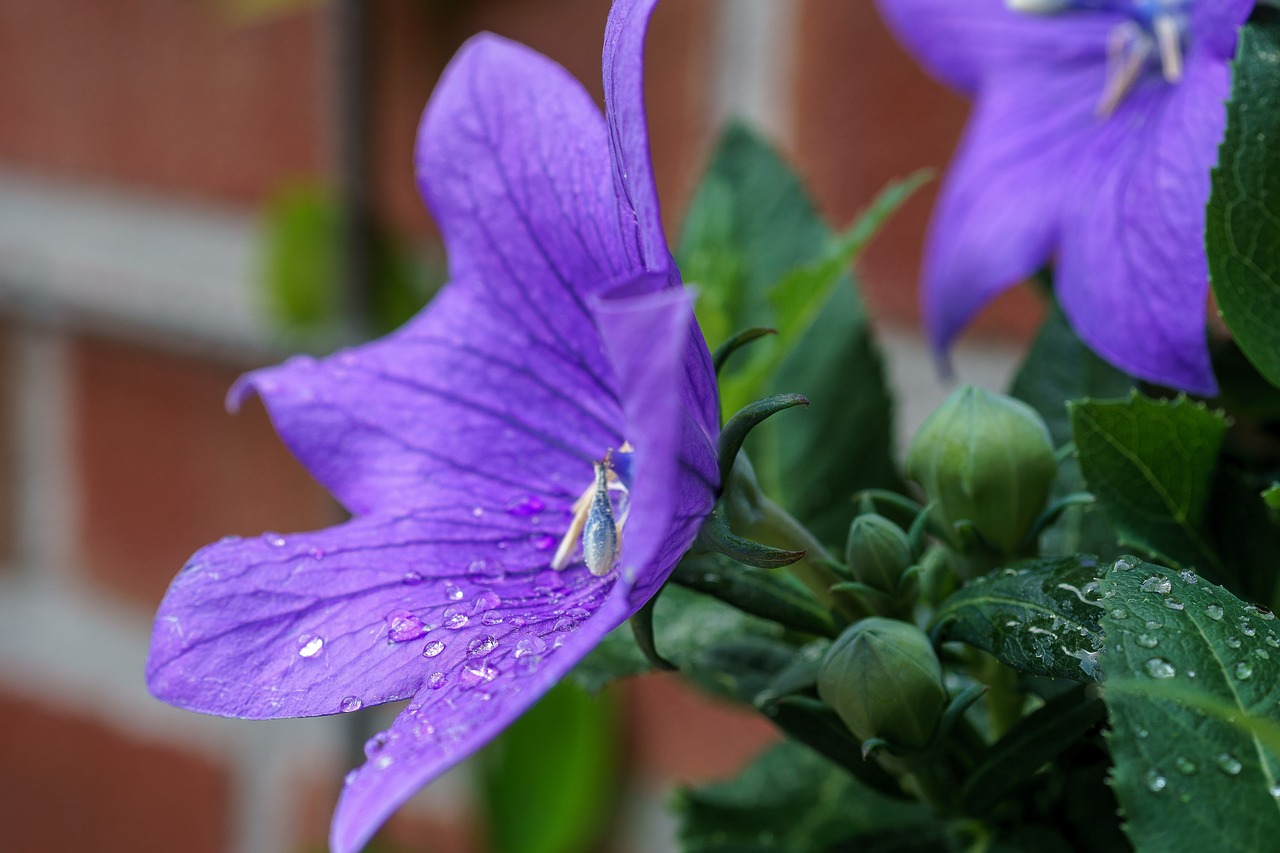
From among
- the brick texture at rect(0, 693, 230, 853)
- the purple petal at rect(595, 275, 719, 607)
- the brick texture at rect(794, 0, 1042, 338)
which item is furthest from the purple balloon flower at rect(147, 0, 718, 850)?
the brick texture at rect(0, 693, 230, 853)

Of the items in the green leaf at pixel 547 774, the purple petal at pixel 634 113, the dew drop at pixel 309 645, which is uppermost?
the purple petal at pixel 634 113

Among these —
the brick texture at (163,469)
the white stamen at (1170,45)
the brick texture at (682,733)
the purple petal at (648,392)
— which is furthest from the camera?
the brick texture at (163,469)

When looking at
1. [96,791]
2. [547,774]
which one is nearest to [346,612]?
[547,774]

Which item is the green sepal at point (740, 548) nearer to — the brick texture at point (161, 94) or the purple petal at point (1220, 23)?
the purple petal at point (1220, 23)

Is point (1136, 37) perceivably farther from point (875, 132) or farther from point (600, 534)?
point (875, 132)

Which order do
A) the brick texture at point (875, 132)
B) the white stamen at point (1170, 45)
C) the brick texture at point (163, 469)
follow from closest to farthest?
the white stamen at point (1170, 45), the brick texture at point (875, 132), the brick texture at point (163, 469)

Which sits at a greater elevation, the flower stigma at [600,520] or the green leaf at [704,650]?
the flower stigma at [600,520]

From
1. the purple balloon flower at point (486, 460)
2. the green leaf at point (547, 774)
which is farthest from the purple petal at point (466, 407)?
the green leaf at point (547, 774)
